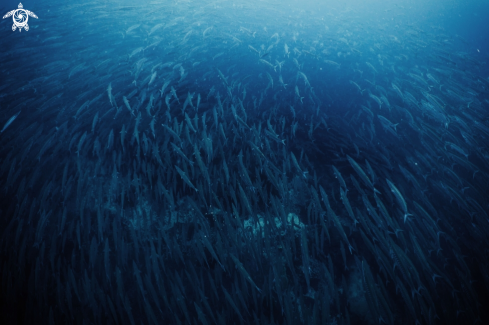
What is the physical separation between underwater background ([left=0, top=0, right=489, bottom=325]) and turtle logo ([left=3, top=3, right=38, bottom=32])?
1.46 feet

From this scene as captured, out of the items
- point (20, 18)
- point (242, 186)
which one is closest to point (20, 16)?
point (20, 18)

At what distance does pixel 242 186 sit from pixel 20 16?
7093 mm

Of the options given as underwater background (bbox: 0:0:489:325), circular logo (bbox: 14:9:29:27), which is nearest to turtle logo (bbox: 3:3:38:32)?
circular logo (bbox: 14:9:29:27)

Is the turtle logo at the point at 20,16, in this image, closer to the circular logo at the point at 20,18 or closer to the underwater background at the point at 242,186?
the circular logo at the point at 20,18

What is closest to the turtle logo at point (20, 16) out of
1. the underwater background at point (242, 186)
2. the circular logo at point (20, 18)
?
the circular logo at point (20, 18)

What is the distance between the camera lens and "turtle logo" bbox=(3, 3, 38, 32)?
17.6 feet

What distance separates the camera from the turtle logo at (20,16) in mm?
5355

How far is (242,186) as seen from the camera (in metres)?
2.71

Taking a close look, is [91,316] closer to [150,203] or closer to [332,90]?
[150,203]

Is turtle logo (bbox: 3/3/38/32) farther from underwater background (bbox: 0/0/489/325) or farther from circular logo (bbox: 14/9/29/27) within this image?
underwater background (bbox: 0/0/489/325)

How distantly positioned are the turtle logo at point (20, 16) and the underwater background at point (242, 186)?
0.45 meters

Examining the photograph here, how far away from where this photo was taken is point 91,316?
2.27m

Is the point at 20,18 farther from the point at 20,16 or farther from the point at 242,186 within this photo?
the point at 242,186

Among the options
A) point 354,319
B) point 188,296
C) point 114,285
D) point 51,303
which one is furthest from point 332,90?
point 51,303
